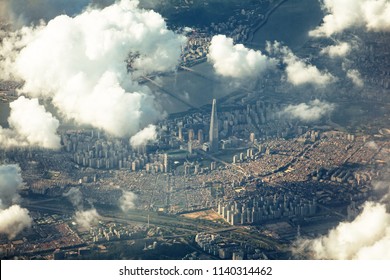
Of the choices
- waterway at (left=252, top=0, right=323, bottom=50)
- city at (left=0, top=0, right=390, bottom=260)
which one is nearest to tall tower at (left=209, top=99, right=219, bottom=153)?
city at (left=0, top=0, right=390, bottom=260)

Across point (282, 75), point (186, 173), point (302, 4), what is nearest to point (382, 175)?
point (186, 173)

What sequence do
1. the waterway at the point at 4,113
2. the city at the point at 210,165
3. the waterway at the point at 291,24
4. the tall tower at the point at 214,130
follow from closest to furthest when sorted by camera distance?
the city at the point at 210,165
the waterway at the point at 4,113
the tall tower at the point at 214,130
the waterway at the point at 291,24

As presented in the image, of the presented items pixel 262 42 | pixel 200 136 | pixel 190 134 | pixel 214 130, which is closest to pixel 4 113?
pixel 190 134

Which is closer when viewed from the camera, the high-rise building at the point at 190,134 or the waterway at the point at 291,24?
the high-rise building at the point at 190,134

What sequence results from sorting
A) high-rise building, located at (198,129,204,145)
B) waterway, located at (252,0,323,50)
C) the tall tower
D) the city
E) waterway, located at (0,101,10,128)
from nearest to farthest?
the city < waterway, located at (0,101,10,128) < the tall tower < high-rise building, located at (198,129,204,145) < waterway, located at (252,0,323,50)

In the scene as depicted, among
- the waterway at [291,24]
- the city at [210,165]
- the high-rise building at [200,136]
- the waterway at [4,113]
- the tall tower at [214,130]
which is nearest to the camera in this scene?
the city at [210,165]

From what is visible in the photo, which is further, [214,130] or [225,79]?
[225,79]

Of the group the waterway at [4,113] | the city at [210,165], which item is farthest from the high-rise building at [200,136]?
the waterway at [4,113]

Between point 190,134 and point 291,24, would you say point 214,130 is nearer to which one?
point 190,134

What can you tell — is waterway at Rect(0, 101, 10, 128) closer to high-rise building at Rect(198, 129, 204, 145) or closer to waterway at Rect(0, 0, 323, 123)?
waterway at Rect(0, 0, 323, 123)

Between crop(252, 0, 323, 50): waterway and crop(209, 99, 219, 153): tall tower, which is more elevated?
crop(252, 0, 323, 50): waterway

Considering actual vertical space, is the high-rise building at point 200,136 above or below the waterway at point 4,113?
below

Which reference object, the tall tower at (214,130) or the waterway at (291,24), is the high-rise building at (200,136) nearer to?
the tall tower at (214,130)
